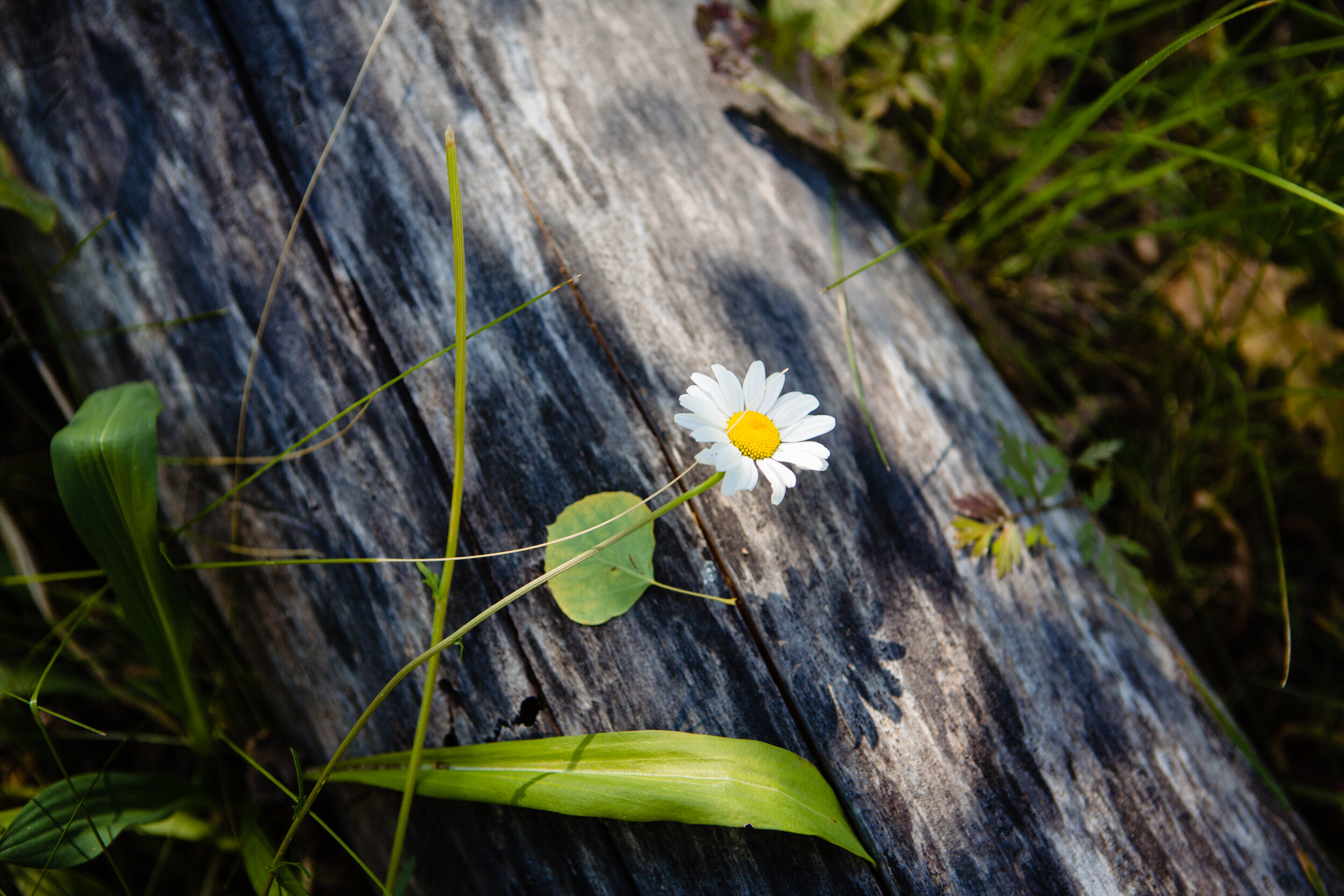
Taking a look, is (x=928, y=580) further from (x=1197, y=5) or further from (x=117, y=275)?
(x=1197, y=5)

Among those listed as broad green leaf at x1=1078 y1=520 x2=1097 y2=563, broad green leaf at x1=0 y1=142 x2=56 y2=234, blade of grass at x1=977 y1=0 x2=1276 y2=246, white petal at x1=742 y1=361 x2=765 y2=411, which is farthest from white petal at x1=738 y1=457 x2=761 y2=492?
broad green leaf at x1=0 y1=142 x2=56 y2=234

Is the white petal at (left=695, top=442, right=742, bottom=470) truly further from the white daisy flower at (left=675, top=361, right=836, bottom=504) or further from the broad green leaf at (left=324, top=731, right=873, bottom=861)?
the broad green leaf at (left=324, top=731, right=873, bottom=861)

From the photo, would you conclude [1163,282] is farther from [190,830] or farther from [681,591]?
[190,830]

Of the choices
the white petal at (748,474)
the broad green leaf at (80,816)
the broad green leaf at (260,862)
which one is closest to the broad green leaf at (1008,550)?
the white petal at (748,474)

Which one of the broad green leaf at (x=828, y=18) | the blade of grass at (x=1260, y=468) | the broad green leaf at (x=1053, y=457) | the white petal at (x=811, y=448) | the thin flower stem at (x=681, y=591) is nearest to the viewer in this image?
the white petal at (x=811, y=448)

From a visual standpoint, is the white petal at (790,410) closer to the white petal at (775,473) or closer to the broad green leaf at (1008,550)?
the white petal at (775,473)

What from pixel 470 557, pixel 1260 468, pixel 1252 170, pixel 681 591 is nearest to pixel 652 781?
pixel 681 591
